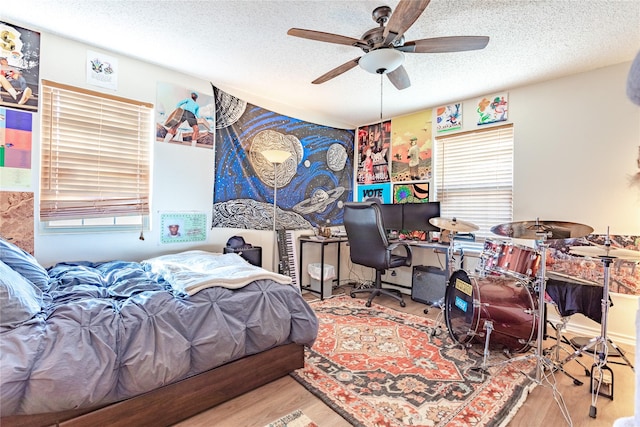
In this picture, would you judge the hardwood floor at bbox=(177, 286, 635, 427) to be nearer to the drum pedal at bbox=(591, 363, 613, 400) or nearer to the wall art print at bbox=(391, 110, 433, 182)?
the drum pedal at bbox=(591, 363, 613, 400)

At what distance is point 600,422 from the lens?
62.2 inches

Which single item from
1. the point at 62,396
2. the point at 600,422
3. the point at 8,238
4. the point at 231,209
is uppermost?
the point at 231,209

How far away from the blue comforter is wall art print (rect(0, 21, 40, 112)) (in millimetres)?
1335

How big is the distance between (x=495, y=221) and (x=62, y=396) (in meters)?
3.77

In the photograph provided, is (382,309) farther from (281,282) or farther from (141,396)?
(141,396)

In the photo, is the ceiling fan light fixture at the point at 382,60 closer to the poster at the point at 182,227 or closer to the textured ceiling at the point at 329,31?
the textured ceiling at the point at 329,31

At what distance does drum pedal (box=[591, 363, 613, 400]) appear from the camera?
1764 mm

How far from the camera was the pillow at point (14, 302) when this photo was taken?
118 centimetres

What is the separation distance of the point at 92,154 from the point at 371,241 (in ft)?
9.00

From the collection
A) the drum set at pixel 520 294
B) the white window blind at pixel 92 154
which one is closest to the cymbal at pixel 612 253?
the drum set at pixel 520 294

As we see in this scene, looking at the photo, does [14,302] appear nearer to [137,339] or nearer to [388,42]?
[137,339]

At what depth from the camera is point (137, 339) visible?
1.37m

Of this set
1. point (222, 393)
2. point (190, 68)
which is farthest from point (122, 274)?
point (190, 68)

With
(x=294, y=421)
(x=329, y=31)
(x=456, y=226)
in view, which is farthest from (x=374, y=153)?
(x=294, y=421)
